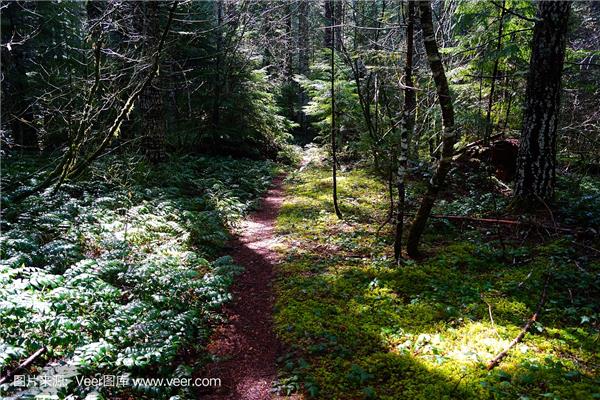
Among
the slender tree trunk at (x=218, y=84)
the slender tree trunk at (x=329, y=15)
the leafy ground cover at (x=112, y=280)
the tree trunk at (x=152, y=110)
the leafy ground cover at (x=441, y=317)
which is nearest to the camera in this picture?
the leafy ground cover at (x=112, y=280)

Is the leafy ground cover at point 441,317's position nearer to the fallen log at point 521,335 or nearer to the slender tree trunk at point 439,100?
the fallen log at point 521,335

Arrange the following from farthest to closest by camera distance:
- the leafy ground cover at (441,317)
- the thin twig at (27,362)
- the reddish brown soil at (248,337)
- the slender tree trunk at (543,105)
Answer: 1. the slender tree trunk at (543,105)
2. the reddish brown soil at (248,337)
3. the leafy ground cover at (441,317)
4. the thin twig at (27,362)

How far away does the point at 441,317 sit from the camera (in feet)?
16.8

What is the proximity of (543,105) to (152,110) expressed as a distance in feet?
33.9

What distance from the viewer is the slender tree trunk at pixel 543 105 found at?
285 inches

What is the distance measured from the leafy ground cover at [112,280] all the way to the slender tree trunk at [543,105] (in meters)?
6.32

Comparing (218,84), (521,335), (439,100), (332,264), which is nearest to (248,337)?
(332,264)

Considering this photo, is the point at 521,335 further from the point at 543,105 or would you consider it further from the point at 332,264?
the point at 543,105

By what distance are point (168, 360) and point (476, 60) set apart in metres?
9.78

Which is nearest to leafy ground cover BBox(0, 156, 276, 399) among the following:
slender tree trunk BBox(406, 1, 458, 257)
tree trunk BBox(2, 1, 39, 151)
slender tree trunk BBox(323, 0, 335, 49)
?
slender tree trunk BBox(406, 1, 458, 257)

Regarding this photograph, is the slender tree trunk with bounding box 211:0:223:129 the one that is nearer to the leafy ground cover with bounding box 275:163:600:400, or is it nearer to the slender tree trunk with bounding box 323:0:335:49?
the slender tree trunk with bounding box 323:0:335:49

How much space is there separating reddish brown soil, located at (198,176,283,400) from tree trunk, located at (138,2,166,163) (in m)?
5.30

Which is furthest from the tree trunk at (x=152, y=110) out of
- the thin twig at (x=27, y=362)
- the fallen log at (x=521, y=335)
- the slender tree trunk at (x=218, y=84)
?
the fallen log at (x=521, y=335)

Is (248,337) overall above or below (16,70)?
below
